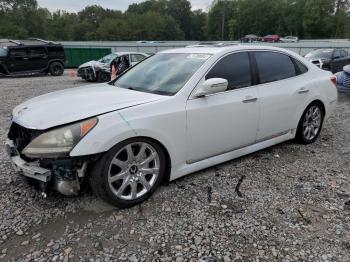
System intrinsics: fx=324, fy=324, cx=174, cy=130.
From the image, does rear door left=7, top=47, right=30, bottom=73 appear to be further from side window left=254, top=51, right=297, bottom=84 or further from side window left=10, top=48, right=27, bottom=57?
side window left=254, top=51, right=297, bottom=84

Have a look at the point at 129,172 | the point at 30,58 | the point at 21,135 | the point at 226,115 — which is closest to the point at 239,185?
the point at 226,115

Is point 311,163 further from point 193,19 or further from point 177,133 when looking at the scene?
point 193,19

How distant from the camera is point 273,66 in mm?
4422

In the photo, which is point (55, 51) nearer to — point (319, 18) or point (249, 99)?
point (249, 99)

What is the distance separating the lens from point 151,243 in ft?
8.98

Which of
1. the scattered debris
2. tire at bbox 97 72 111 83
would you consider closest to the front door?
the scattered debris

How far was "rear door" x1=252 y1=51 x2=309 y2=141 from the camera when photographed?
13.8ft

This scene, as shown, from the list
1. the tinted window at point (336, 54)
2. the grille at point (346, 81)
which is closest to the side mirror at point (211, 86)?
the grille at point (346, 81)

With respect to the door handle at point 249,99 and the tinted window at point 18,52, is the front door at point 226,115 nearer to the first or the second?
the door handle at point 249,99

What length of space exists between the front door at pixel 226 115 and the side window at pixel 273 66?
24 cm

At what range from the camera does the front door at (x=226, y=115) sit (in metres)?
3.51

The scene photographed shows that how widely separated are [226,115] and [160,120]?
2.96ft

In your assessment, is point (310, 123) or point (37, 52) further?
point (37, 52)

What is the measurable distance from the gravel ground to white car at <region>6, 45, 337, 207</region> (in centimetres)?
26
